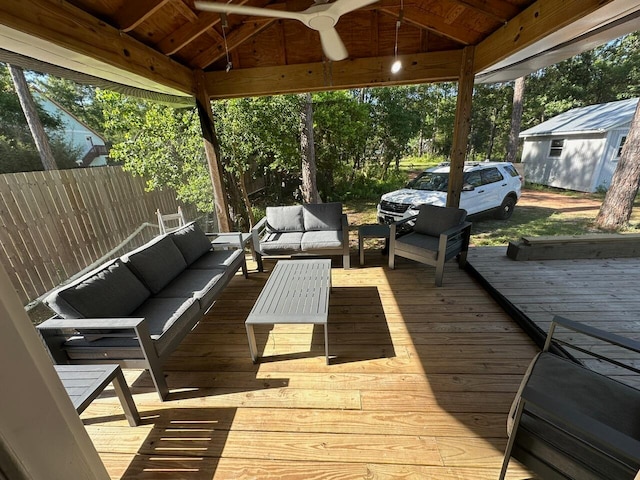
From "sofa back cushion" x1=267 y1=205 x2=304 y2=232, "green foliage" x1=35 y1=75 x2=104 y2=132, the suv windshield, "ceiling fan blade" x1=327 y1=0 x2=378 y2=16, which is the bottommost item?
"sofa back cushion" x1=267 y1=205 x2=304 y2=232

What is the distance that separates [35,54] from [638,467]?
12.6 feet

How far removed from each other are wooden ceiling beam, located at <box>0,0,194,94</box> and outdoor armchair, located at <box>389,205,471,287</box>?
10.5 ft

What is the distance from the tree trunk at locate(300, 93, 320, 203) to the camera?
5574 millimetres

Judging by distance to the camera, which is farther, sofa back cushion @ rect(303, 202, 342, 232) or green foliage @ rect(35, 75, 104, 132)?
green foliage @ rect(35, 75, 104, 132)

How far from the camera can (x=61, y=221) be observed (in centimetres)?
331

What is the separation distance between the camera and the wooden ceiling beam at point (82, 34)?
163 centimetres

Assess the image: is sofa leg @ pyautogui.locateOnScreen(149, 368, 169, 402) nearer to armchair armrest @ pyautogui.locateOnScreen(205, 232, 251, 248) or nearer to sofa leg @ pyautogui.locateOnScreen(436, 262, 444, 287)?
armchair armrest @ pyautogui.locateOnScreen(205, 232, 251, 248)

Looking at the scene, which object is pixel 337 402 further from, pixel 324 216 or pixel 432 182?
pixel 432 182

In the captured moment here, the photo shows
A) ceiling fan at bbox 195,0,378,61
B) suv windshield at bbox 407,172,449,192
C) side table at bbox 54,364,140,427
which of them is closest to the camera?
side table at bbox 54,364,140,427

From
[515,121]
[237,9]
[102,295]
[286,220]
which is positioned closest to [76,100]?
[286,220]

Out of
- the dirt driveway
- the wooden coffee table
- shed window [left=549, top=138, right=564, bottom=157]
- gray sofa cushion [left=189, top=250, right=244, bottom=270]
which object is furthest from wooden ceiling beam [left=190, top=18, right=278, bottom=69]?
shed window [left=549, top=138, right=564, bottom=157]

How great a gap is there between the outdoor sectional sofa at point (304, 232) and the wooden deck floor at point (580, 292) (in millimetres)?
1873

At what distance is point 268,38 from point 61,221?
3.44 m

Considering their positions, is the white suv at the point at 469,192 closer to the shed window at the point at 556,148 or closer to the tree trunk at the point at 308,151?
the tree trunk at the point at 308,151
